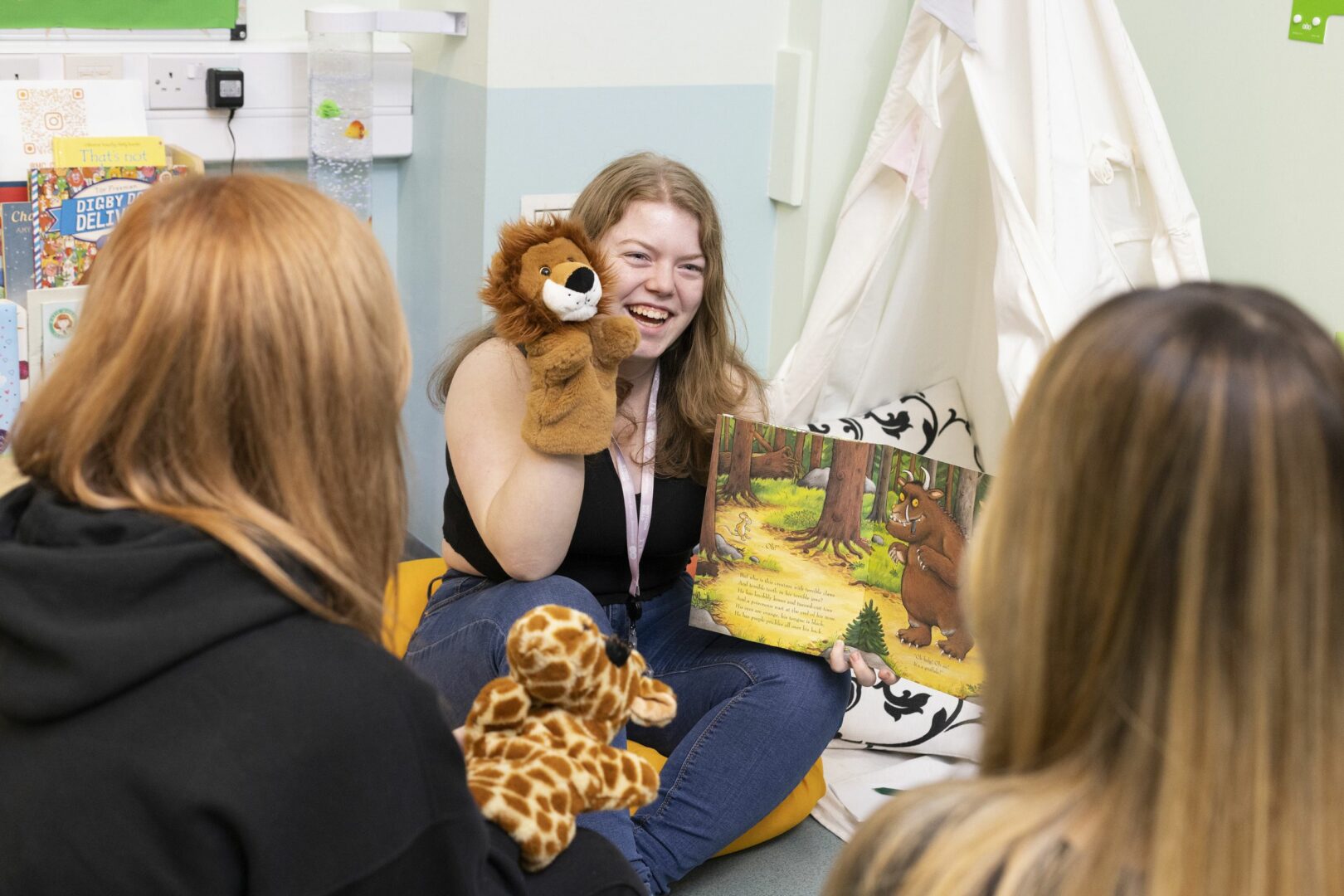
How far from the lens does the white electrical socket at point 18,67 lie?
2.22 m

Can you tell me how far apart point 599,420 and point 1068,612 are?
3.08 feet

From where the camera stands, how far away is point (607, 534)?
181 cm

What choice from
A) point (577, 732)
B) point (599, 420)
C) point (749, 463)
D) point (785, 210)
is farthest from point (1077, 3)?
point (577, 732)

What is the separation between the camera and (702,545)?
1808 mm

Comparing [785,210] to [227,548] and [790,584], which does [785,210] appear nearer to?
[790,584]

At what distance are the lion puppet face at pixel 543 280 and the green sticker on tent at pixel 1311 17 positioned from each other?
1.39 metres

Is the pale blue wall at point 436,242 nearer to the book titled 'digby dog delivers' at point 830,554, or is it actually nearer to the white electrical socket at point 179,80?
the white electrical socket at point 179,80

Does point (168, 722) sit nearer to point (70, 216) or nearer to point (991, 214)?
point (70, 216)

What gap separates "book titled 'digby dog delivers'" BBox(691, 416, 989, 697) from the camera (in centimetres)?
176

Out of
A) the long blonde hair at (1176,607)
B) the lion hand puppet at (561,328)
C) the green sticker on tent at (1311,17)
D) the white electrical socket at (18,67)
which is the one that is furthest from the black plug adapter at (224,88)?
the long blonde hair at (1176,607)

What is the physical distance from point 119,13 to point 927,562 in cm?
179

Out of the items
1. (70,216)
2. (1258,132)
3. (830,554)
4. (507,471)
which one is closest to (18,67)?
(70,216)

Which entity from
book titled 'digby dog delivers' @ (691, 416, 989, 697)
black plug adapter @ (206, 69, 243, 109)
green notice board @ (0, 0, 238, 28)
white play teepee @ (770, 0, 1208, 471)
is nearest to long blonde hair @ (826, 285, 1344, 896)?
book titled 'digby dog delivers' @ (691, 416, 989, 697)

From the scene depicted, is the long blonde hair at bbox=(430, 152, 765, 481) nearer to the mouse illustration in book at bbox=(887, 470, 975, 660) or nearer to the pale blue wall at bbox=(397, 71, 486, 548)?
the mouse illustration in book at bbox=(887, 470, 975, 660)
